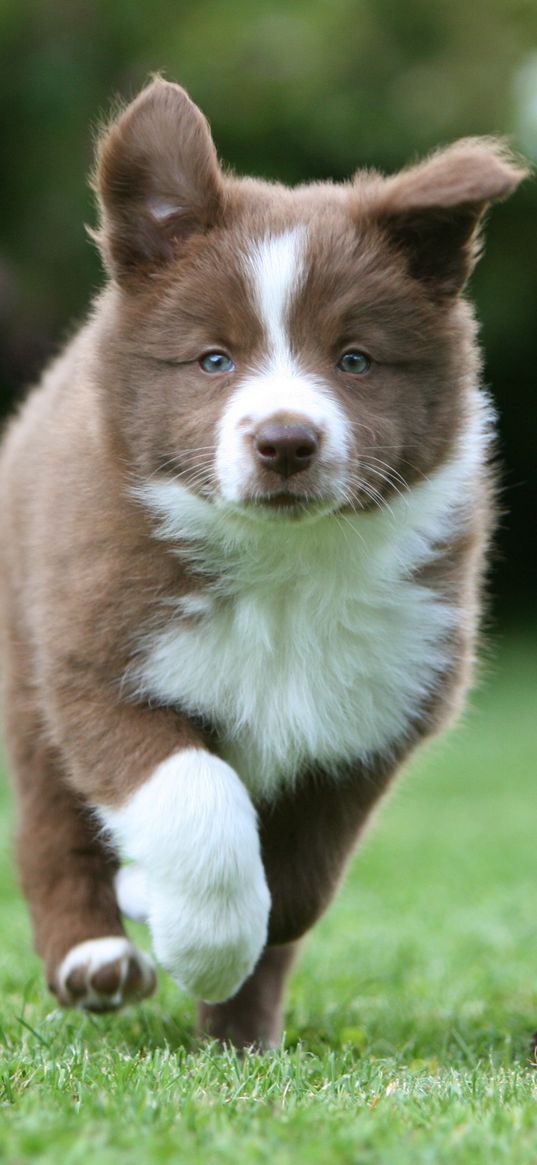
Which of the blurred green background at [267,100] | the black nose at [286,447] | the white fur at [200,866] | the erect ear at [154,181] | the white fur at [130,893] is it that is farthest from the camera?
the blurred green background at [267,100]

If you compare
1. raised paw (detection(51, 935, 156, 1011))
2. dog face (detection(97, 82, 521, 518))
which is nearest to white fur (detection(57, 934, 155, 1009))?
raised paw (detection(51, 935, 156, 1011))

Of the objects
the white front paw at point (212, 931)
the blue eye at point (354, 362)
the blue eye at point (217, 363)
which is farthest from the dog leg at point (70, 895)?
the blue eye at point (354, 362)

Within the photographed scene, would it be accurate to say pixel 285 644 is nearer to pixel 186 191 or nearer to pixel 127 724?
pixel 127 724

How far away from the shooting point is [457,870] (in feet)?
28.9

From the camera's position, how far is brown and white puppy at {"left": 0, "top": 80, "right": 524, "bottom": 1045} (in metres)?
3.92

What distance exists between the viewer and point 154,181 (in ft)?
13.6

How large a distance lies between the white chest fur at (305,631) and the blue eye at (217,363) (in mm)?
295

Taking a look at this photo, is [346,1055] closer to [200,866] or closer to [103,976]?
[200,866]

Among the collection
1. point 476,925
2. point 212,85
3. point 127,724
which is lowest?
point 476,925

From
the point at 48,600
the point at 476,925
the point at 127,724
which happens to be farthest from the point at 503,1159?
the point at 476,925

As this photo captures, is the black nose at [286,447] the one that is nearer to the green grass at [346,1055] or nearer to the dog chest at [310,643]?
the dog chest at [310,643]

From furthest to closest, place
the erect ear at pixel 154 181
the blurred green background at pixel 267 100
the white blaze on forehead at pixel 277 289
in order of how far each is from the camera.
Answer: the blurred green background at pixel 267 100
the erect ear at pixel 154 181
the white blaze on forehead at pixel 277 289

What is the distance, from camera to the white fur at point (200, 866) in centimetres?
384

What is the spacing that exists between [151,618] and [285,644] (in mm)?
338
